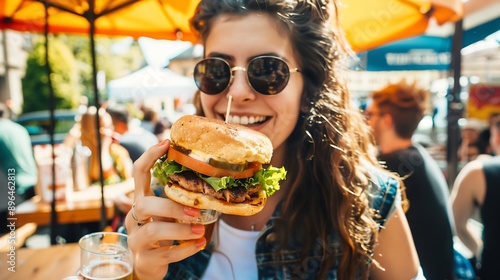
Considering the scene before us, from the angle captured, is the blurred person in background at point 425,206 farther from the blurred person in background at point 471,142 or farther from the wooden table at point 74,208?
the blurred person in background at point 471,142

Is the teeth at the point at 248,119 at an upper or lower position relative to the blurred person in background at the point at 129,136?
upper

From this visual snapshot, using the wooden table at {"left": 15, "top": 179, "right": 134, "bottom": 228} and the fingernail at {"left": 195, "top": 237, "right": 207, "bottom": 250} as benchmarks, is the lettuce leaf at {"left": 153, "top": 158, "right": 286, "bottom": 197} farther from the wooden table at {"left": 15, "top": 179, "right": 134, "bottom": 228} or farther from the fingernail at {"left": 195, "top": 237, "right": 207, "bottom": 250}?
the wooden table at {"left": 15, "top": 179, "right": 134, "bottom": 228}

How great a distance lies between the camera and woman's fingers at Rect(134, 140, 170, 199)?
1325 mm

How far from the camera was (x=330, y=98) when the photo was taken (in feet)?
5.74

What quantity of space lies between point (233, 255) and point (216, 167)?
1.92ft

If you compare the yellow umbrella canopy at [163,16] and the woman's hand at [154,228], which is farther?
the yellow umbrella canopy at [163,16]

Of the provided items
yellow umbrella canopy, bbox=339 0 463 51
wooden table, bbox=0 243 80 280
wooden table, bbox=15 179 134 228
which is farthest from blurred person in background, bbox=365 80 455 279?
wooden table, bbox=15 179 134 228

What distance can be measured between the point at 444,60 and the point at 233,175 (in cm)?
561

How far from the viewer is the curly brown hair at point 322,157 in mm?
1636

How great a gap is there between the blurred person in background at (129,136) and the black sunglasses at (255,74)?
9.87 feet

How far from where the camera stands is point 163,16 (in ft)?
11.2

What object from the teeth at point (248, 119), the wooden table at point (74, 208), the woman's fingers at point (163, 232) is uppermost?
the teeth at point (248, 119)

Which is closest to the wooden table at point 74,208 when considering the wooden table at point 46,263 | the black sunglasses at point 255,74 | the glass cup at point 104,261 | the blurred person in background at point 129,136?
the blurred person in background at point 129,136

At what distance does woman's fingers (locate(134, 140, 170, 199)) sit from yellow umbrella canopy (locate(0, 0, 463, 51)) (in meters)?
1.71
